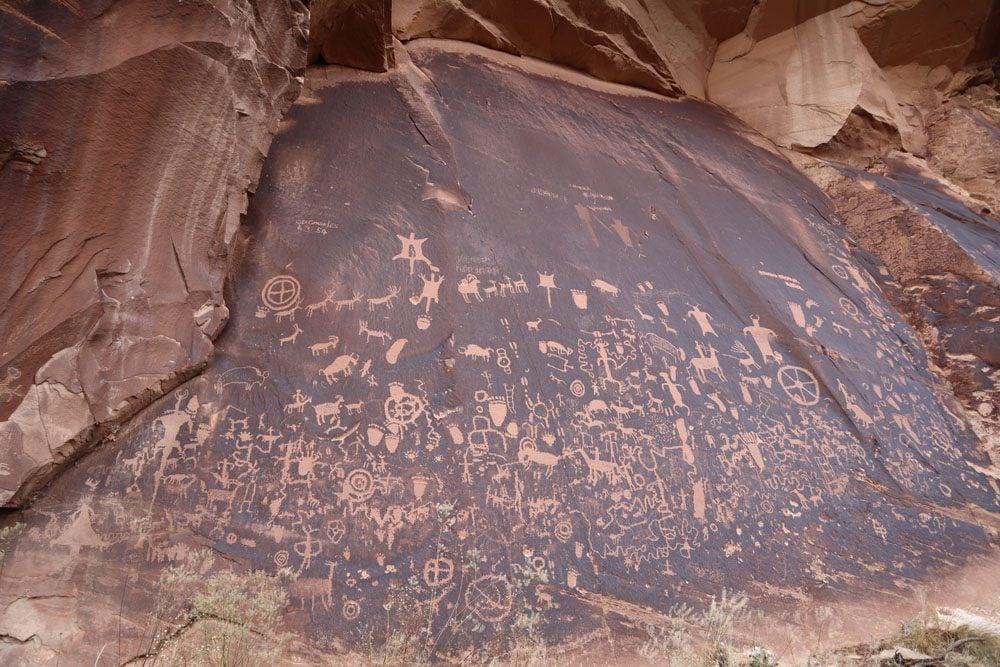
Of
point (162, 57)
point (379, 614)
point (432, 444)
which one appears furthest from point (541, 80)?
point (379, 614)

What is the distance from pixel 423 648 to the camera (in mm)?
2438

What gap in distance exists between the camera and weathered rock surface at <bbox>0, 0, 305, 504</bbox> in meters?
2.59

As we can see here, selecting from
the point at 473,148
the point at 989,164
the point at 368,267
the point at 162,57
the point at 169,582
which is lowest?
the point at 169,582

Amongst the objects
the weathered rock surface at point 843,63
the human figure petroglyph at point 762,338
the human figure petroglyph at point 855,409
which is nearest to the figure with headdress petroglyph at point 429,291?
the human figure petroglyph at point 762,338

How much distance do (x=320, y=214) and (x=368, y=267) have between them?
477mm

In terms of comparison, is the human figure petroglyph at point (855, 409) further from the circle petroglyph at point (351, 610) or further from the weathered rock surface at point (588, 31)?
the weathered rock surface at point (588, 31)

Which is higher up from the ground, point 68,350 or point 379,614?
point 68,350

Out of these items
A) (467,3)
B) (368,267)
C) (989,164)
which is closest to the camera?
(368,267)

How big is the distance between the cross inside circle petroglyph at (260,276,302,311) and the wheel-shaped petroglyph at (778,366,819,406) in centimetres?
289

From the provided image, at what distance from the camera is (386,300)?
11.4ft

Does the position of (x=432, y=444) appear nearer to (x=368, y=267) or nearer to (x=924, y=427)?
(x=368, y=267)

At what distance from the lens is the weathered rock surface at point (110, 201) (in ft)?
8.50

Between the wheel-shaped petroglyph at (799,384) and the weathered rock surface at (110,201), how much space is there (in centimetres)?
324

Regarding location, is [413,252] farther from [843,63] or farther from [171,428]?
[843,63]
